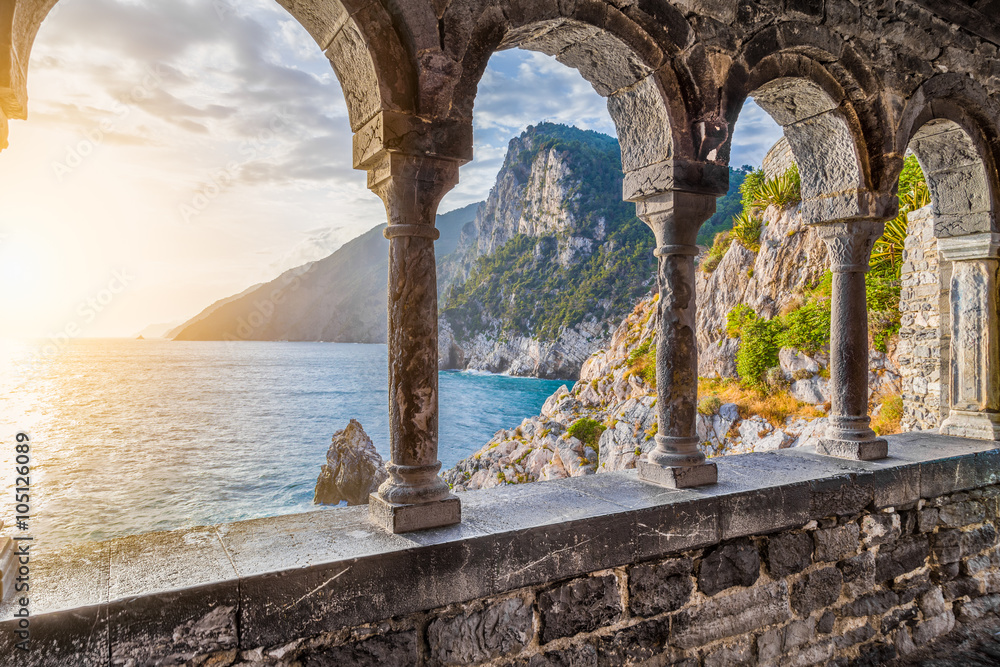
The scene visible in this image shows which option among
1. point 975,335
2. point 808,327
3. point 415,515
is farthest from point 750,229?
point 415,515

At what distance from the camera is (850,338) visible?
3965mm

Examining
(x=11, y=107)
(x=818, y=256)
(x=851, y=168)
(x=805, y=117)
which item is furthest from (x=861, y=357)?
(x=818, y=256)

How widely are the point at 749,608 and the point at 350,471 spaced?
21.0 metres

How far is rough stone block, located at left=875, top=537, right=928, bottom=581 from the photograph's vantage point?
136 inches

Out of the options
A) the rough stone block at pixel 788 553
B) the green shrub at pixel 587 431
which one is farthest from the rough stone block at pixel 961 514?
the green shrub at pixel 587 431

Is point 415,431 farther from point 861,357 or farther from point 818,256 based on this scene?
point 818,256

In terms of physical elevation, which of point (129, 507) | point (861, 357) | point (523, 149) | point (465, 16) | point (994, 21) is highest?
point (523, 149)

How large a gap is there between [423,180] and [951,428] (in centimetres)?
462

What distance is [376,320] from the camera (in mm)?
109375

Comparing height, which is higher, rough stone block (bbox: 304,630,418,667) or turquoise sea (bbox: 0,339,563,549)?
rough stone block (bbox: 304,630,418,667)

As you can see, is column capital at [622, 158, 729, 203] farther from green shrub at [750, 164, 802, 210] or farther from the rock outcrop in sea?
the rock outcrop in sea

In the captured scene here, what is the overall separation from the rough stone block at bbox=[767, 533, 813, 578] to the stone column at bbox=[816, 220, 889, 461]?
101cm

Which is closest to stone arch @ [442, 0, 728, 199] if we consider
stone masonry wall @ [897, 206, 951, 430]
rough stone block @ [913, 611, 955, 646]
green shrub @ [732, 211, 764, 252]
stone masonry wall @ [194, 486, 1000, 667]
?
stone masonry wall @ [194, 486, 1000, 667]

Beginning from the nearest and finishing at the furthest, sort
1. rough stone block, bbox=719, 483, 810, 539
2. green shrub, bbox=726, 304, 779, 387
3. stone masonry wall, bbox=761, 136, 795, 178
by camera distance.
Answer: rough stone block, bbox=719, 483, 810, 539, green shrub, bbox=726, 304, 779, 387, stone masonry wall, bbox=761, 136, 795, 178
